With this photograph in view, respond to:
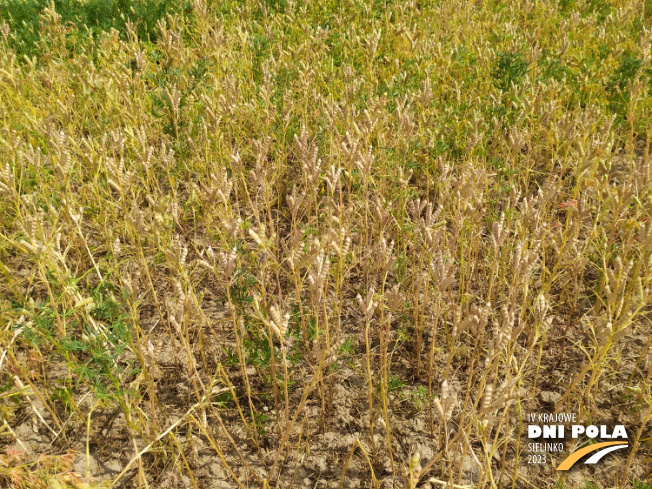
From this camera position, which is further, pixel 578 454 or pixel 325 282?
pixel 325 282

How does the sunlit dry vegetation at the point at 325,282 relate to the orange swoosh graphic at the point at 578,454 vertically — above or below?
above

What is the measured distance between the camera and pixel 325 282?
7.16 ft

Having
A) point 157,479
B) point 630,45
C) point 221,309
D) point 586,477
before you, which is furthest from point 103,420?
point 630,45

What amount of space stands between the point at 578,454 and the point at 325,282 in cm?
121

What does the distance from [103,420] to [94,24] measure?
4.50 meters

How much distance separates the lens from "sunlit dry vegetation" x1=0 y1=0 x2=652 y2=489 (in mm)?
1797

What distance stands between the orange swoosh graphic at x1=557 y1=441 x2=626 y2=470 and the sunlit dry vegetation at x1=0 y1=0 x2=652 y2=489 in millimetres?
39

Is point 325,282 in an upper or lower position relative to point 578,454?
upper

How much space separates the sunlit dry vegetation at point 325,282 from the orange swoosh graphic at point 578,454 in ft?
0.13

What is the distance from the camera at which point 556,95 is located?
3590 mm

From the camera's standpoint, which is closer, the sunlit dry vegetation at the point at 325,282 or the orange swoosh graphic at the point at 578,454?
the sunlit dry vegetation at the point at 325,282

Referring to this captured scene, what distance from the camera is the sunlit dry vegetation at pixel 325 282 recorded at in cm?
180

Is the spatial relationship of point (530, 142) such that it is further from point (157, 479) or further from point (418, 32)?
point (157, 479)

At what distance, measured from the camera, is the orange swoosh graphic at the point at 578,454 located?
1.91 meters
